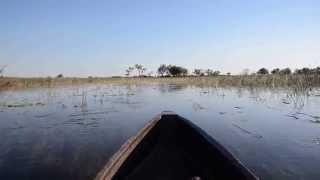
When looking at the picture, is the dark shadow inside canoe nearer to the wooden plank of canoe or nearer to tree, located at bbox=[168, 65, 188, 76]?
the wooden plank of canoe

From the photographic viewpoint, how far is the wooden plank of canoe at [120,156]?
4898mm

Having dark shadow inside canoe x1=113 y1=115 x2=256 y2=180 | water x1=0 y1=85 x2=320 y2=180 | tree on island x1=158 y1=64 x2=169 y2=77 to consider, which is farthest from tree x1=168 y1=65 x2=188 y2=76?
dark shadow inside canoe x1=113 y1=115 x2=256 y2=180

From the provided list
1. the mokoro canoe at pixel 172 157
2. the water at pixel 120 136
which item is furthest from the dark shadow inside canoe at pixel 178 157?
the water at pixel 120 136

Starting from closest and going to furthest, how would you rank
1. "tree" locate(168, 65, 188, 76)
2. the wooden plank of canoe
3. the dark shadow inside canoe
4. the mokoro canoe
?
1. the wooden plank of canoe
2. the mokoro canoe
3. the dark shadow inside canoe
4. "tree" locate(168, 65, 188, 76)

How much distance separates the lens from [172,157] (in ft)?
23.0

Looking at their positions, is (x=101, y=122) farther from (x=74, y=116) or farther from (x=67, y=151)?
(x=67, y=151)

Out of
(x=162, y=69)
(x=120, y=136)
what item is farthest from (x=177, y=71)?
(x=120, y=136)

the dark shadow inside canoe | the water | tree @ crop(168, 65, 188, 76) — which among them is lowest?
the water

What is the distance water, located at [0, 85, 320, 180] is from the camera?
7.36 metres

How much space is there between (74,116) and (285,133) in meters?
→ 8.39

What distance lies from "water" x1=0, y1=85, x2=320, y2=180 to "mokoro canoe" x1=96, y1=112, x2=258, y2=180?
1.00 metres

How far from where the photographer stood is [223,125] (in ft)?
41.9

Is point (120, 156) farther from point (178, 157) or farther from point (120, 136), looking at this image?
point (120, 136)

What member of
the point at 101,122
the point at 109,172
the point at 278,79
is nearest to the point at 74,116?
the point at 101,122
